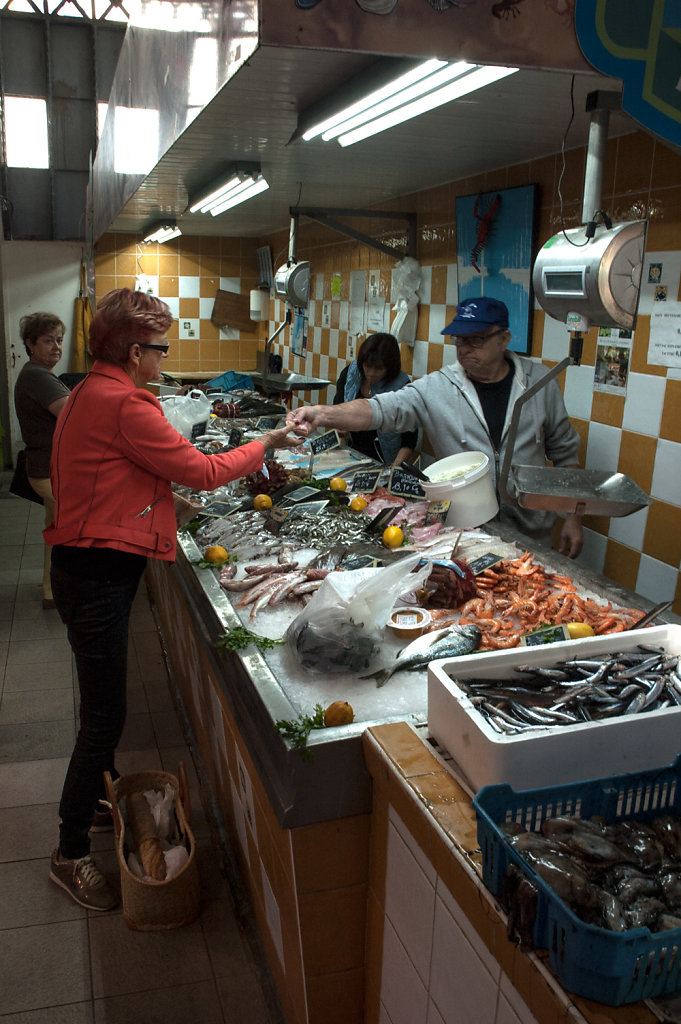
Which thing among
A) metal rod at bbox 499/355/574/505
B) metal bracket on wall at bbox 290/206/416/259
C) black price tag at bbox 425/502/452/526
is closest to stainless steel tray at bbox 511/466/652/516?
metal rod at bbox 499/355/574/505

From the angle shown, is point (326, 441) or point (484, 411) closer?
point (484, 411)

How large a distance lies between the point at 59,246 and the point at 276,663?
1078cm

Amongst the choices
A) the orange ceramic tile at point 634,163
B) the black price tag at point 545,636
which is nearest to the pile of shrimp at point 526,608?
the black price tag at point 545,636

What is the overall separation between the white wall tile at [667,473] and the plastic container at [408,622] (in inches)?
63.3

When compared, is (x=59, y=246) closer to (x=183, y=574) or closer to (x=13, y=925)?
(x=183, y=574)

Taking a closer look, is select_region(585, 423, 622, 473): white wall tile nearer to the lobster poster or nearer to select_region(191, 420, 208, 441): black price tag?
the lobster poster

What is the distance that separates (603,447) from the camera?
4.09m

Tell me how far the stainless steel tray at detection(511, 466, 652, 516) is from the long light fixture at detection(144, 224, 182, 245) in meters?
6.46

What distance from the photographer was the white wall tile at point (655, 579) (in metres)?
3.68

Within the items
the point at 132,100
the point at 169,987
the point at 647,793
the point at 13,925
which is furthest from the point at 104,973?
the point at 132,100

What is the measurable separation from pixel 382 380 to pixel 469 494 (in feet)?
7.37

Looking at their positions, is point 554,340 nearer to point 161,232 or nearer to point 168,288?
point 161,232

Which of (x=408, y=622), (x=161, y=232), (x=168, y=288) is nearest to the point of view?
(x=408, y=622)

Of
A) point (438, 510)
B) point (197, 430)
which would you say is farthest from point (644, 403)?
point (197, 430)
